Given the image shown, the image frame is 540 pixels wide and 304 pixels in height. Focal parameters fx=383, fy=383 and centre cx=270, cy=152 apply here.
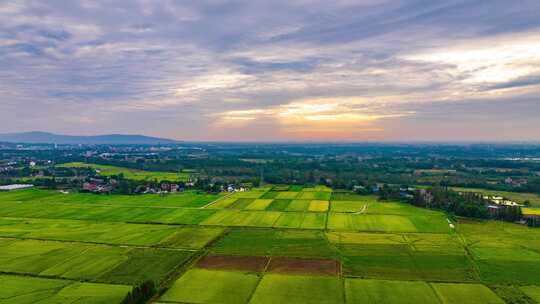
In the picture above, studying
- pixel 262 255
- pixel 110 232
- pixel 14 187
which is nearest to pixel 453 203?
pixel 262 255

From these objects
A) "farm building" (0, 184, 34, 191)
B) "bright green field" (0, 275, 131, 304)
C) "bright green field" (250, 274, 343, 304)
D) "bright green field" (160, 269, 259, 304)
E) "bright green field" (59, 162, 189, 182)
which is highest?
"bright green field" (59, 162, 189, 182)

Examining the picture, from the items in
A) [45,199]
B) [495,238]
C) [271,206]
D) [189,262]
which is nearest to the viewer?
[189,262]

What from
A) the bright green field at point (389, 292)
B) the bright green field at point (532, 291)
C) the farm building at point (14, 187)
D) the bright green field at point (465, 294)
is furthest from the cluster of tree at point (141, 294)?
the farm building at point (14, 187)

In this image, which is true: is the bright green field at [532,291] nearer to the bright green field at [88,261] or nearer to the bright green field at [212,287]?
the bright green field at [212,287]

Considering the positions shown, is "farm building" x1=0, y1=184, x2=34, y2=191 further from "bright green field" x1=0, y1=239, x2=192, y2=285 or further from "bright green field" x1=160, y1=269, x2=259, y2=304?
"bright green field" x1=160, y1=269, x2=259, y2=304

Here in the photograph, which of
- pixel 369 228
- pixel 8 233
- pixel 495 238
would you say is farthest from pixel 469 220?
pixel 8 233

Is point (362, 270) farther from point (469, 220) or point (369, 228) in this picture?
point (469, 220)

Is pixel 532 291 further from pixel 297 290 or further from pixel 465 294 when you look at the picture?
pixel 297 290

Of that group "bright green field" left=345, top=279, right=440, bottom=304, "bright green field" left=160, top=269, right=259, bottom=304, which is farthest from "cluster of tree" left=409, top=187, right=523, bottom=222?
"bright green field" left=160, top=269, right=259, bottom=304
